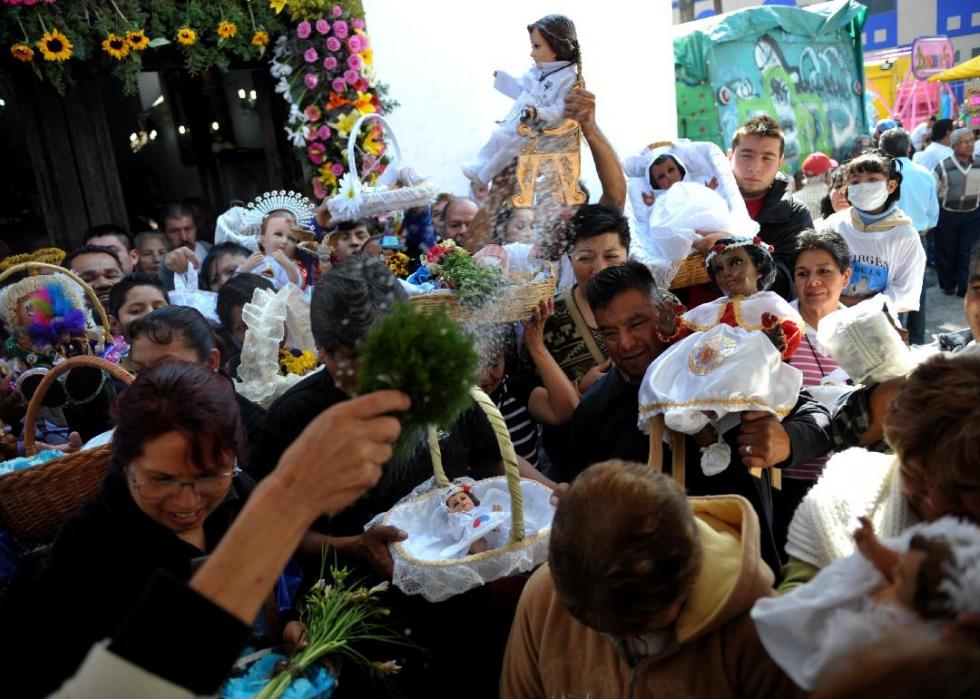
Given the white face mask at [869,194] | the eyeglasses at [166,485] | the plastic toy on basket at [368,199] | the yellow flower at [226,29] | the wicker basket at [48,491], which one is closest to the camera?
the eyeglasses at [166,485]

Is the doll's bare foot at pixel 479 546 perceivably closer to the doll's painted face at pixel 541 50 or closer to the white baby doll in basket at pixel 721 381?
the white baby doll in basket at pixel 721 381

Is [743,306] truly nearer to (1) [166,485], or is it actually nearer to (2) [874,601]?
(2) [874,601]

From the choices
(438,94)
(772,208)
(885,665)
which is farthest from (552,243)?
(438,94)

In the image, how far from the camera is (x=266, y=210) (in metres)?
6.25

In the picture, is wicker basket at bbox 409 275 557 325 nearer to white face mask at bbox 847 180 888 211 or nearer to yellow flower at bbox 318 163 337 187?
white face mask at bbox 847 180 888 211

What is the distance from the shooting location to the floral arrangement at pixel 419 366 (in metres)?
1.36

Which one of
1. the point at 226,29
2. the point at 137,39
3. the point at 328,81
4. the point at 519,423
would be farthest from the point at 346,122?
the point at 519,423

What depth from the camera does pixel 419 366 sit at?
136 centimetres

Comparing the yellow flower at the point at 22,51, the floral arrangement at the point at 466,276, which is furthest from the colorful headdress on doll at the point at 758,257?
the yellow flower at the point at 22,51

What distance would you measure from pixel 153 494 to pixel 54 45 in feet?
18.9

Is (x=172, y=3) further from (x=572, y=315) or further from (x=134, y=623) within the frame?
(x=134, y=623)

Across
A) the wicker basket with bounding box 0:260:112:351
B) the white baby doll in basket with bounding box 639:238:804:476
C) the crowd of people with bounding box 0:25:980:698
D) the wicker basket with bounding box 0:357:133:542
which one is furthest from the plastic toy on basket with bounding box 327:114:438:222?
the white baby doll in basket with bounding box 639:238:804:476

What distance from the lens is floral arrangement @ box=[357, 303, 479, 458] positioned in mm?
1363

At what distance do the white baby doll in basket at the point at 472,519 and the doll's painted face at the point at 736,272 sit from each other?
4.28 ft
